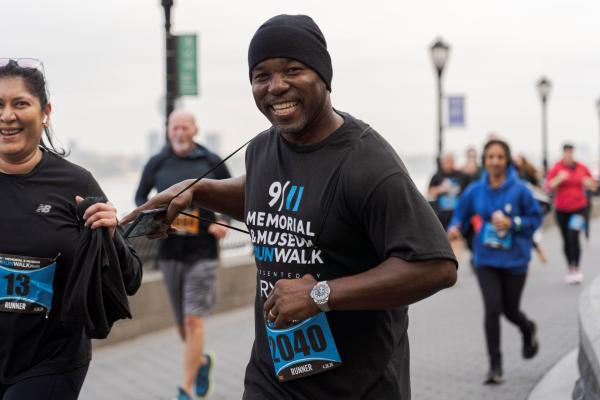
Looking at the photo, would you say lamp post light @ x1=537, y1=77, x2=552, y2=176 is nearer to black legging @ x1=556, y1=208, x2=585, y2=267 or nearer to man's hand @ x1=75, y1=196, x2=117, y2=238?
black legging @ x1=556, y1=208, x2=585, y2=267

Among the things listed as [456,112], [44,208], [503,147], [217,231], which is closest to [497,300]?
[503,147]

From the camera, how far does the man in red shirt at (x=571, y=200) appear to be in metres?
13.6

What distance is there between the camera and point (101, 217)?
11.0ft

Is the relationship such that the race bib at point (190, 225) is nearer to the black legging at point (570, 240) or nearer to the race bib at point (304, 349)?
the race bib at point (304, 349)

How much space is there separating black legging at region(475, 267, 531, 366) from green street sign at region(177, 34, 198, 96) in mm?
4726

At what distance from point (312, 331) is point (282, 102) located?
0.68 metres

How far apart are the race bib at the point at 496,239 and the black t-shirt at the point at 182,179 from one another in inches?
77.4

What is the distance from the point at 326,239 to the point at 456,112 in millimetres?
20521

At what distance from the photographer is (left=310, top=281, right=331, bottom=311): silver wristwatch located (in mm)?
2787

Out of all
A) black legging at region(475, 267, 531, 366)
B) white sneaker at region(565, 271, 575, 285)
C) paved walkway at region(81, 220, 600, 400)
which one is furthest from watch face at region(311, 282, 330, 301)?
white sneaker at region(565, 271, 575, 285)

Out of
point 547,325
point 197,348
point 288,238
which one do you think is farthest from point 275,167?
point 547,325

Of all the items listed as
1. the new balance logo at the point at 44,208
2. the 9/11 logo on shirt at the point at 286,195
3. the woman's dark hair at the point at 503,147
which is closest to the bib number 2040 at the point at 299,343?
the 9/11 logo on shirt at the point at 286,195

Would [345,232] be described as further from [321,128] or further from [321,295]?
[321,128]

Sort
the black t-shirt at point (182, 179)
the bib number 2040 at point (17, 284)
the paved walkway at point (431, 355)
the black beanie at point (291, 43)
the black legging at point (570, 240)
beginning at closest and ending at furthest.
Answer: the black beanie at point (291, 43) → the bib number 2040 at point (17, 284) → the black t-shirt at point (182, 179) → the paved walkway at point (431, 355) → the black legging at point (570, 240)
